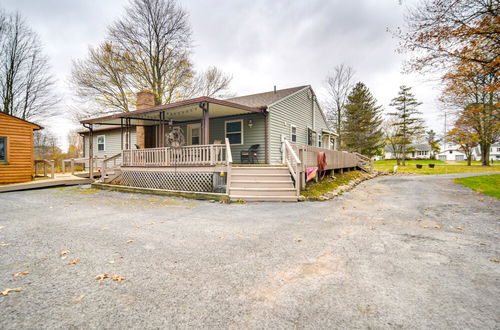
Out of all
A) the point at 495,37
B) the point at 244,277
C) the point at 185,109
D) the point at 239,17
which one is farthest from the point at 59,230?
the point at 239,17

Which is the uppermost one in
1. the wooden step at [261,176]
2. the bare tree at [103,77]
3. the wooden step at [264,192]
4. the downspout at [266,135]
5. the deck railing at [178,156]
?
the bare tree at [103,77]

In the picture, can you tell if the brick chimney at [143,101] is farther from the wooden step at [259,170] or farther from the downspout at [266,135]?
the wooden step at [259,170]

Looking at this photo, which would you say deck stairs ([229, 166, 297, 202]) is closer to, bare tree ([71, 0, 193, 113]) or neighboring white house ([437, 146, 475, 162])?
bare tree ([71, 0, 193, 113])

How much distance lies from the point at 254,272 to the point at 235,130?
10638 mm

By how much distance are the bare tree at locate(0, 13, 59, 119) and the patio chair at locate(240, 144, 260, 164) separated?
21.2m

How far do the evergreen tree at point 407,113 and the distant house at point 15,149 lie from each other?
38390 millimetres

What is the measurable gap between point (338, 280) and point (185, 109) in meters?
10.0

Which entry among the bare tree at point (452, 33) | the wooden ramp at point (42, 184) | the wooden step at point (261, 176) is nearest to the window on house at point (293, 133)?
the wooden step at point (261, 176)

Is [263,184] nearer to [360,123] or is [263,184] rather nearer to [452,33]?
[452,33]

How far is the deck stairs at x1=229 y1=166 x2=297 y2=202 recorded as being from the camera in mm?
7570

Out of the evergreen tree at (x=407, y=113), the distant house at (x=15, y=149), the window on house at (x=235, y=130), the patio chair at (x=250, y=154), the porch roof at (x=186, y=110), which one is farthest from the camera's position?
the evergreen tree at (x=407, y=113)

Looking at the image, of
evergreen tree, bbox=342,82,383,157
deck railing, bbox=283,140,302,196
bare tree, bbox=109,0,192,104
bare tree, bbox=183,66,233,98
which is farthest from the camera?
evergreen tree, bbox=342,82,383,157

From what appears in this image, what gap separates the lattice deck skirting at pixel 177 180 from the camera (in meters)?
8.84

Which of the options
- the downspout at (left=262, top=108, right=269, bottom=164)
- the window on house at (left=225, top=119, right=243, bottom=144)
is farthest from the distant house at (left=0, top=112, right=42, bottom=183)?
the downspout at (left=262, top=108, right=269, bottom=164)
